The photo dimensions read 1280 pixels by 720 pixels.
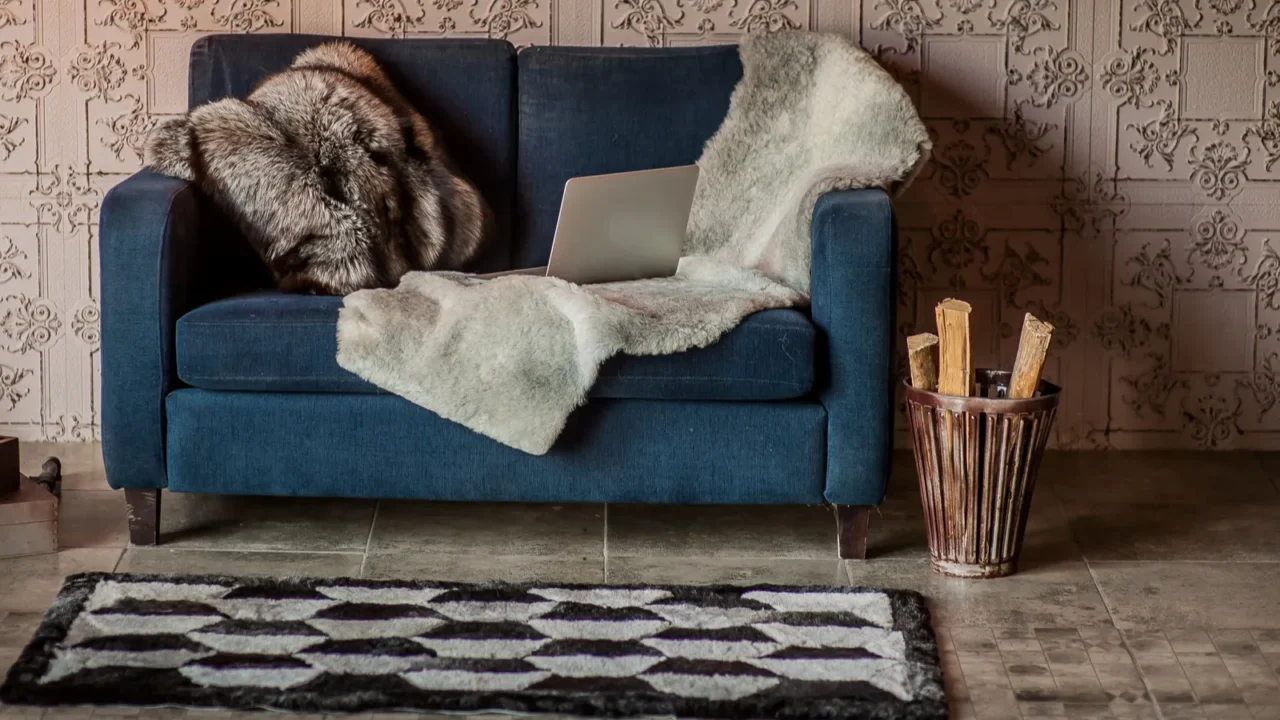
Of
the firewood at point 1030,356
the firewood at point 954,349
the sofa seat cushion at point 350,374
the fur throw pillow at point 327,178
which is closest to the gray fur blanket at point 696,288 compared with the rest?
the sofa seat cushion at point 350,374

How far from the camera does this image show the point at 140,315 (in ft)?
8.31

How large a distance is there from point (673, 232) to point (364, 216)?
23.6 inches

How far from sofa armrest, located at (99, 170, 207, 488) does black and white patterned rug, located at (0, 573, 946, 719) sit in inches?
10.5

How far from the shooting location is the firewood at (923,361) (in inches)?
99.1

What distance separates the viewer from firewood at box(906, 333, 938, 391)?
2.52 metres

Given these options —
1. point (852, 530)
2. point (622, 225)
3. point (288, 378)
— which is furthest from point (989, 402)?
point (288, 378)

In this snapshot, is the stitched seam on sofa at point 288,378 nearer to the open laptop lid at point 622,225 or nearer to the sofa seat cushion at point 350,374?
the sofa seat cushion at point 350,374

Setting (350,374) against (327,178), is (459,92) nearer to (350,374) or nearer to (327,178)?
(327,178)

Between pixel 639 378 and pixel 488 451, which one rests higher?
pixel 639 378

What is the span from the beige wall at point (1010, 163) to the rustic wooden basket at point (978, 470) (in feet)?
3.02

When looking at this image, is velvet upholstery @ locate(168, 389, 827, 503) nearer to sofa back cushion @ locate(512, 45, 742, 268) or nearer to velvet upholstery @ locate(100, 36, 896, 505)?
velvet upholstery @ locate(100, 36, 896, 505)

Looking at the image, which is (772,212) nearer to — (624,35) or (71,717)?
(624,35)

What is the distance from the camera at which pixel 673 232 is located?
9.34ft

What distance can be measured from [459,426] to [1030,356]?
0.99 meters
